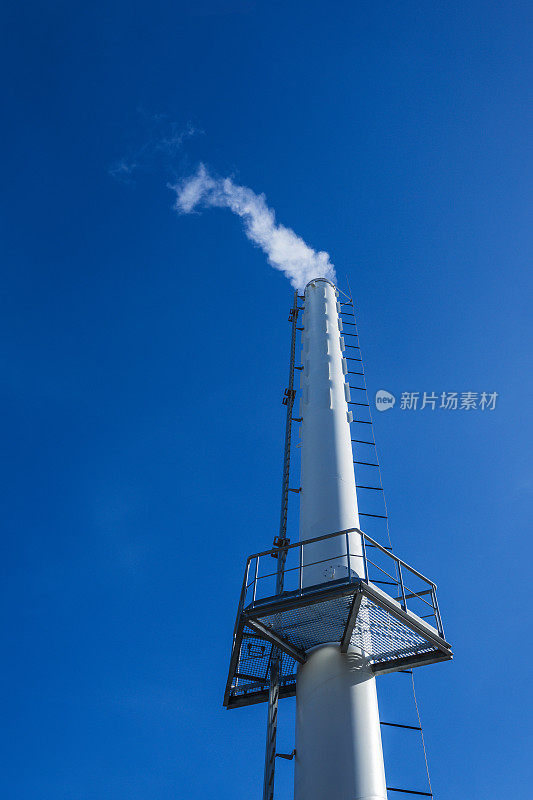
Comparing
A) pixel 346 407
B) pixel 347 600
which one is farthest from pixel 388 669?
pixel 346 407

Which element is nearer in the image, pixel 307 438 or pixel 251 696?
pixel 251 696

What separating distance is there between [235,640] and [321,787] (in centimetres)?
340

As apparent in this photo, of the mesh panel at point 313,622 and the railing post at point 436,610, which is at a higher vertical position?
the railing post at point 436,610

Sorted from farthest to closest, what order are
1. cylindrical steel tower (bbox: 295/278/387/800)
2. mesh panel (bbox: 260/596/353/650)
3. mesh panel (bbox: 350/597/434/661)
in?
mesh panel (bbox: 350/597/434/661) → mesh panel (bbox: 260/596/353/650) → cylindrical steel tower (bbox: 295/278/387/800)

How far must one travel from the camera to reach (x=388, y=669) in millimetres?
14789

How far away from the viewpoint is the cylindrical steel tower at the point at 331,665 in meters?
12.9

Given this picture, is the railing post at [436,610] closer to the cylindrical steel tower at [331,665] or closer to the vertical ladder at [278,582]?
the cylindrical steel tower at [331,665]

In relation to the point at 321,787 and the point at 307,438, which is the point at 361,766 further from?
the point at 307,438

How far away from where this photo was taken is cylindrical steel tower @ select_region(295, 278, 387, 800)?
12.9 meters

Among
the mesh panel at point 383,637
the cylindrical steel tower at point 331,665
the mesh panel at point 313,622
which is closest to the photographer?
the cylindrical steel tower at point 331,665

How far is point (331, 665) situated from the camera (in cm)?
1452

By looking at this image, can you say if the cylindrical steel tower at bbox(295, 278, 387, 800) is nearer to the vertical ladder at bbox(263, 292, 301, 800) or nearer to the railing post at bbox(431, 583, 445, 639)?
the vertical ladder at bbox(263, 292, 301, 800)

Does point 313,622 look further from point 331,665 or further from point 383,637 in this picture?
point 383,637

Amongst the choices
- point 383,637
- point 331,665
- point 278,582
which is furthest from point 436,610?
point 278,582
